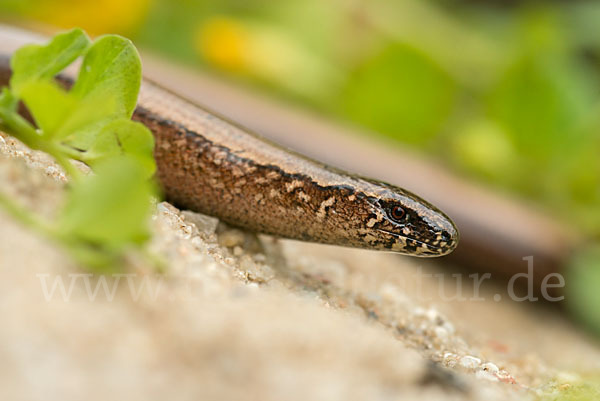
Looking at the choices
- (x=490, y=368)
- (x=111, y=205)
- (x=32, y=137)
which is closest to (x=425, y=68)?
(x=490, y=368)

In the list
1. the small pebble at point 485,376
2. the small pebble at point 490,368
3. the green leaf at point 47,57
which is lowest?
the small pebble at point 490,368

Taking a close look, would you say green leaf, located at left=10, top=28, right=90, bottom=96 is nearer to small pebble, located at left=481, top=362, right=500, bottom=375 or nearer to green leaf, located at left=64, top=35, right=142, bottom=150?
green leaf, located at left=64, top=35, right=142, bottom=150

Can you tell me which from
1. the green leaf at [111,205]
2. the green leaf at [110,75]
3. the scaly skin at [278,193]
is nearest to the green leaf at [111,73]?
the green leaf at [110,75]

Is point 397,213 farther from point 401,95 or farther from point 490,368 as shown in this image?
point 401,95

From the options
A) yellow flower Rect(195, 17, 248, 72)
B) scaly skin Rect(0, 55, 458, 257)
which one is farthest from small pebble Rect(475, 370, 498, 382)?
yellow flower Rect(195, 17, 248, 72)

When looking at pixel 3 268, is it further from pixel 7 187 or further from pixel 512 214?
pixel 512 214

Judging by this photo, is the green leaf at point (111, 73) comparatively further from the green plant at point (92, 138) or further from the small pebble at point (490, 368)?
the small pebble at point (490, 368)

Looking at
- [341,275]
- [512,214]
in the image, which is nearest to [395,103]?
[512,214]
